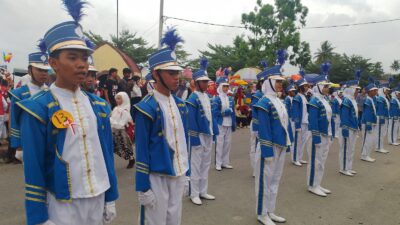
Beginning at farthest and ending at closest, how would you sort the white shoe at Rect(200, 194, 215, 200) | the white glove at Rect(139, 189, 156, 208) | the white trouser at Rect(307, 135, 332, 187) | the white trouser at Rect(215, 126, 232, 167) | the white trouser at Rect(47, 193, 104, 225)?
the white trouser at Rect(215, 126, 232, 167), the white trouser at Rect(307, 135, 332, 187), the white shoe at Rect(200, 194, 215, 200), the white glove at Rect(139, 189, 156, 208), the white trouser at Rect(47, 193, 104, 225)

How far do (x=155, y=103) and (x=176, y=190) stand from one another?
915mm

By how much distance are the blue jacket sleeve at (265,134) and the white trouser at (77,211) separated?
2826 millimetres

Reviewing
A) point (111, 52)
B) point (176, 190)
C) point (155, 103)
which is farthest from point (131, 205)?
point (111, 52)

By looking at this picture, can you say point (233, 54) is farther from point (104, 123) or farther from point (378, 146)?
point (104, 123)

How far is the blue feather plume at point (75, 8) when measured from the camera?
2.41 metres

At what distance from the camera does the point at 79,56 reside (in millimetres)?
2287

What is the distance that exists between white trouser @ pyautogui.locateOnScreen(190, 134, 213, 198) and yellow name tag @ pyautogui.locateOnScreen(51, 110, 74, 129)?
3721 millimetres

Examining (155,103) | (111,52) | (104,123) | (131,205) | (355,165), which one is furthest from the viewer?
(111,52)

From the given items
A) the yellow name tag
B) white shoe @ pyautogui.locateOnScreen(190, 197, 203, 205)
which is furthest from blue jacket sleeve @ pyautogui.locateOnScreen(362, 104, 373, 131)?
the yellow name tag

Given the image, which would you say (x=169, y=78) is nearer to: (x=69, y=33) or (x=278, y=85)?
(x=69, y=33)

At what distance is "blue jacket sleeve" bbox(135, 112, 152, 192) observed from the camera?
313cm

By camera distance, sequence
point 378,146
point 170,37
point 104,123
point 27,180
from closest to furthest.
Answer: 1. point 27,180
2. point 104,123
3. point 170,37
4. point 378,146

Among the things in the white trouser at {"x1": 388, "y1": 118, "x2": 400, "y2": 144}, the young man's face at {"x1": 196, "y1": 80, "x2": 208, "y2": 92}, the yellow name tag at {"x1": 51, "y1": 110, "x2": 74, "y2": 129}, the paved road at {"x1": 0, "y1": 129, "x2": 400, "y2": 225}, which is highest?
the young man's face at {"x1": 196, "y1": 80, "x2": 208, "y2": 92}

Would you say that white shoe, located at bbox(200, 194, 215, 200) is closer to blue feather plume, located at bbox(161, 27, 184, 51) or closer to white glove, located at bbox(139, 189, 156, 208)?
white glove, located at bbox(139, 189, 156, 208)
